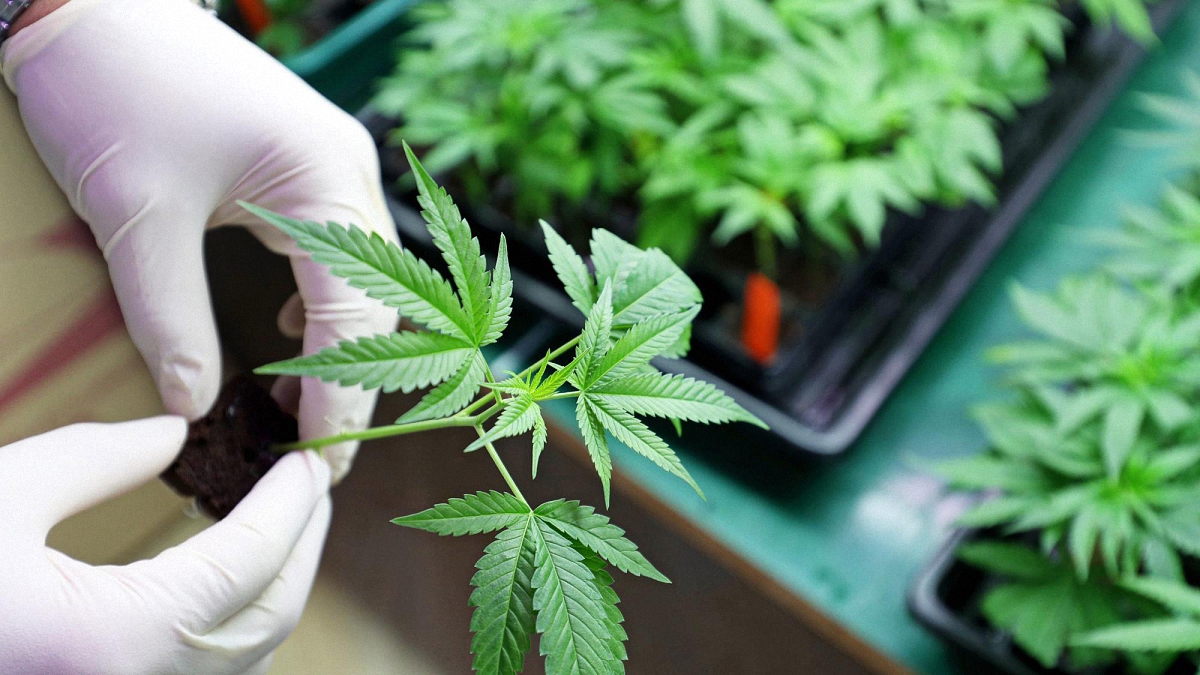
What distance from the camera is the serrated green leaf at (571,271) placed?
0.59m

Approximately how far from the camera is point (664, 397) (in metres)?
0.53

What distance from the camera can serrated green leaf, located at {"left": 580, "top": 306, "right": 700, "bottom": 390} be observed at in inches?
21.0

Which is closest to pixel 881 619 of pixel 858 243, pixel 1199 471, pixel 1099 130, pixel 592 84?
pixel 1199 471

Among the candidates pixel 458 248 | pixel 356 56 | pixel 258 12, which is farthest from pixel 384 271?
pixel 258 12

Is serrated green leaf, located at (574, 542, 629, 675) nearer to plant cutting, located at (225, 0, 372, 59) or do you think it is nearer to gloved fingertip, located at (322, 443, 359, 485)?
gloved fingertip, located at (322, 443, 359, 485)

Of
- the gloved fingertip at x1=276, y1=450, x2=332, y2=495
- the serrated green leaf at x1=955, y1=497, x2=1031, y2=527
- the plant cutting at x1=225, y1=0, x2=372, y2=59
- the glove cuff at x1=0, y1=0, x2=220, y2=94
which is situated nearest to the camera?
the glove cuff at x1=0, y1=0, x2=220, y2=94

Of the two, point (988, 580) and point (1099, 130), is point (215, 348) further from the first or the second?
point (1099, 130)

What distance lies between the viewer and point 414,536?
117cm

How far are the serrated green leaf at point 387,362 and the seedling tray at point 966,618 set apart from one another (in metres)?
0.67

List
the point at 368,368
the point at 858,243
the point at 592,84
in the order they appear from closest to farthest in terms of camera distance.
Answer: the point at 368,368 → the point at 592,84 → the point at 858,243

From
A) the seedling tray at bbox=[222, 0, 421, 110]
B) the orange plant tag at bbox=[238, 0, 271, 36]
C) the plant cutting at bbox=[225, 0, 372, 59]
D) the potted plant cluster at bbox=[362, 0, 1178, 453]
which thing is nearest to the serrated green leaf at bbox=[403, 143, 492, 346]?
the potted plant cluster at bbox=[362, 0, 1178, 453]

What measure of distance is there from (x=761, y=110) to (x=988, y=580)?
0.62m

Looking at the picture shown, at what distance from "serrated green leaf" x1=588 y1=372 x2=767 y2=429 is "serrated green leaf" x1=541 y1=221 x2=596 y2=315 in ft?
0.24

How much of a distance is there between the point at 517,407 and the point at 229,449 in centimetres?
41
